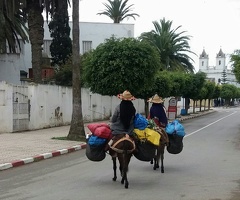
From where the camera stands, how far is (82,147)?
55.6 ft

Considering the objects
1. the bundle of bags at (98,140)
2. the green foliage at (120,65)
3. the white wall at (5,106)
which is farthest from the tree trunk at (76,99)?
the bundle of bags at (98,140)

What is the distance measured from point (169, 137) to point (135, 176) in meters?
1.33

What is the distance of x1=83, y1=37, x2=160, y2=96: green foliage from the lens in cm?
2245

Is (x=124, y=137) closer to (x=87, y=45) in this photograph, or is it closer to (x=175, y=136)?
(x=175, y=136)

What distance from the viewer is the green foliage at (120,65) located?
2245cm

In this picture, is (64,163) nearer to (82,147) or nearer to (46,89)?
(82,147)

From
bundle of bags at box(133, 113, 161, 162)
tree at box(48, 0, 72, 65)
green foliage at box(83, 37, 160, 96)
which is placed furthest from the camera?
tree at box(48, 0, 72, 65)

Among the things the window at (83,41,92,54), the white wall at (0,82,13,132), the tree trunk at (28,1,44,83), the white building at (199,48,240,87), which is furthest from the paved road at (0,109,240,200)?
the white building at (199,48,240,87)

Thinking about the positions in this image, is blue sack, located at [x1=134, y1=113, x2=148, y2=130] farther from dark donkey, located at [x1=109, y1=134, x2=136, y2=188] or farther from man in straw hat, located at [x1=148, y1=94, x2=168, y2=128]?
man in straw hat, located at [x1=148, y1=94, x2=168, y2=128]

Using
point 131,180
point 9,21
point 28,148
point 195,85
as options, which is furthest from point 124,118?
point 195,85

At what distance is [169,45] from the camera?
148 feet

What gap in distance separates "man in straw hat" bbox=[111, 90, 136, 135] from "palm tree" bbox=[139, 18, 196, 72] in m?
37.0

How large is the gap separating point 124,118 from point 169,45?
37523 millimetres

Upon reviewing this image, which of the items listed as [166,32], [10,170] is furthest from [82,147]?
[166,32]
